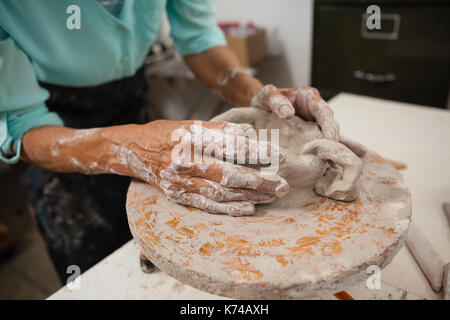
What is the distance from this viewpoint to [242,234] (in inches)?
32.2

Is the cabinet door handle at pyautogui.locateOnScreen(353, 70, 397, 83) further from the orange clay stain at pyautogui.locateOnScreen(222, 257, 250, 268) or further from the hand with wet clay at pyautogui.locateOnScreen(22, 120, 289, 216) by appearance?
the orange clay stain at pyautogui.locateOnScreen(222, 257, 250, 268)

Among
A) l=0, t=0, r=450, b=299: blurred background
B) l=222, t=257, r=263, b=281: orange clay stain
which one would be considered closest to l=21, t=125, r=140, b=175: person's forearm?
l=222, t=257, r=263, b=281: orange clay stain

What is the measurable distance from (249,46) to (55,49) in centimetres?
195

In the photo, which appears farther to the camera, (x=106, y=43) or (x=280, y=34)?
(x=280, y=34)

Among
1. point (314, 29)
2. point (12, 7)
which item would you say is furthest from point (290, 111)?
point (314, 29)

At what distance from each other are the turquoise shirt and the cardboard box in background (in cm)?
144

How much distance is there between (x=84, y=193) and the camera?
4.87 ft

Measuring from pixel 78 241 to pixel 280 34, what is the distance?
2.41 m

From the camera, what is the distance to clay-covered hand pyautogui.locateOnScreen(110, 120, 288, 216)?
2.76 ft

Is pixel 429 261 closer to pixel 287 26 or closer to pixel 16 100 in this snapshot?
pixel 16 100

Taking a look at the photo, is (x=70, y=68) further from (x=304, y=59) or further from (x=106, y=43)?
(x=304, y=59)

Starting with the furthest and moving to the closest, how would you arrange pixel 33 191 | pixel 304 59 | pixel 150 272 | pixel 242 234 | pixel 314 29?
pixel 304 59
pixel 314 29
pixel 33 191
pixel 150 272
pixel 242 234

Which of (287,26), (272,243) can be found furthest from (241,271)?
(287,26)

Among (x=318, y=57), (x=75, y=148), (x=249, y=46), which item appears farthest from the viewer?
(x=249, y=46)
